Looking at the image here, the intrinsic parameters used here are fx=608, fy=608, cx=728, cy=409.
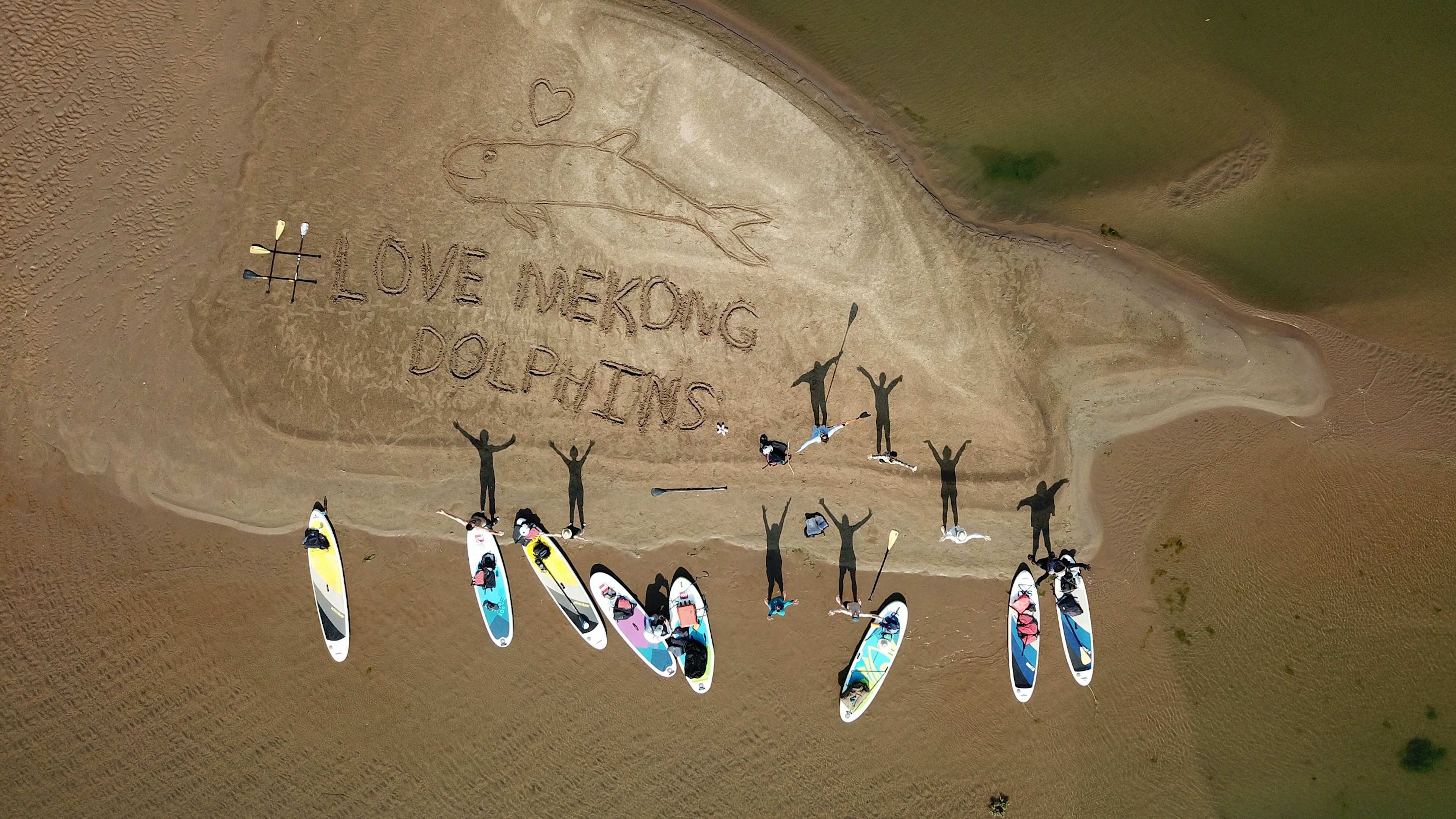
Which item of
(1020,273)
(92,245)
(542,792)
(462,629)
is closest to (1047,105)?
(1020,273)

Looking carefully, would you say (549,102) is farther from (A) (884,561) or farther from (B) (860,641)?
→ (B) (860,641)

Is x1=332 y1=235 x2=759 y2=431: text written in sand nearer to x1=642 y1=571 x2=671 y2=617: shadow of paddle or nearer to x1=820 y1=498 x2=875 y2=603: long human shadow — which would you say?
x1=642 y1=571 x2=671 y2=617: shadow of paddle

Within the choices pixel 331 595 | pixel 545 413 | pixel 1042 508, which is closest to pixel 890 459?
pixel 1042 508

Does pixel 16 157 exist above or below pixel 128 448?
above

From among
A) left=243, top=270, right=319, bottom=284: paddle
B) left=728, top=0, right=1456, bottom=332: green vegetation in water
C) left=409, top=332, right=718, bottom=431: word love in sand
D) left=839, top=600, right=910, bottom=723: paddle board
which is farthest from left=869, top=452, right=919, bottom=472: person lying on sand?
left=243, top=270, right=319, bottom=284: paddle

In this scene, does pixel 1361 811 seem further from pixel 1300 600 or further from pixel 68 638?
pixel 68 638
